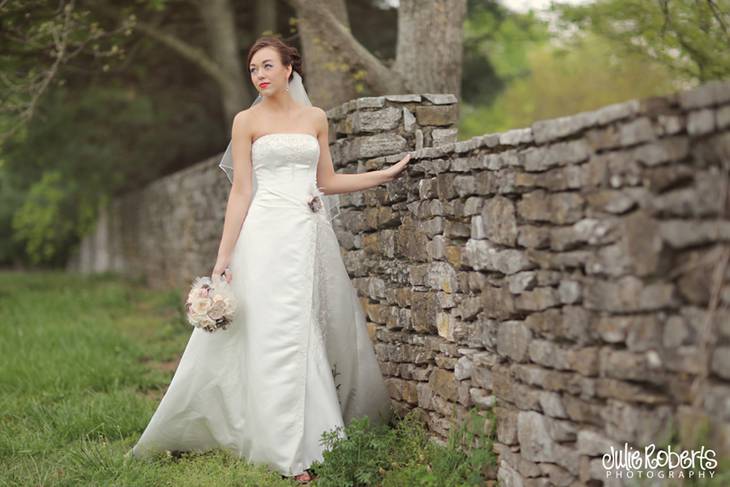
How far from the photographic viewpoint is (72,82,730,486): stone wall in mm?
2910

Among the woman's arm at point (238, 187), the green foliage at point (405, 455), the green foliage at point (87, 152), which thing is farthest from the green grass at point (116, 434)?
the green foliage at point (87, 152)

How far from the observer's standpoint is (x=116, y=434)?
533 centimetres

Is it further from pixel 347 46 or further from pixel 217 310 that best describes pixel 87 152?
pixel 217 310

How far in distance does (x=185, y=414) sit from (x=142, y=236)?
40.6ft

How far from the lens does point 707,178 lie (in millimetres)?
2881

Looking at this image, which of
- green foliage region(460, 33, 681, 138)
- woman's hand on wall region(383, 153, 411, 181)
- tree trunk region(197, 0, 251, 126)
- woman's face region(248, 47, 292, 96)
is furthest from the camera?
green foliage region(460, 33, 681, 138)

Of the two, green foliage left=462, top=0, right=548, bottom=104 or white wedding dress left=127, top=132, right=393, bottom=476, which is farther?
green foliage left=462, top=0, right=548, bottom=104

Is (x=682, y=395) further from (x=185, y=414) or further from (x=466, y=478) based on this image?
(x=185, y=414)

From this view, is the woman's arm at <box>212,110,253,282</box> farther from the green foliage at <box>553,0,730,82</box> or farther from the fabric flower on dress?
the green foliage at <box>553,0,730,82</box>

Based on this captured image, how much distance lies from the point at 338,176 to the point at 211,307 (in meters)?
1.08

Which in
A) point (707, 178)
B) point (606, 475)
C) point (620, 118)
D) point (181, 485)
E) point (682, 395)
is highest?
point (620, 118)

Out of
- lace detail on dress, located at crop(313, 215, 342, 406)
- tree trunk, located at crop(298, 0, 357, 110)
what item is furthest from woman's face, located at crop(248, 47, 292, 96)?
tree trunk, located at crop(298, 0, 357, 110)

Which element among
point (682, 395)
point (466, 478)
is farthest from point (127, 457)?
point (682, 395)

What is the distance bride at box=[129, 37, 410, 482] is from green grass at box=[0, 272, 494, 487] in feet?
0.55
